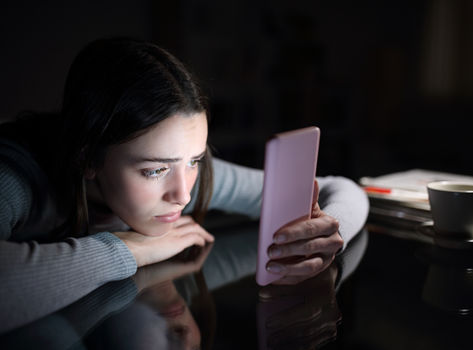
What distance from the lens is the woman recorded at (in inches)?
23.9

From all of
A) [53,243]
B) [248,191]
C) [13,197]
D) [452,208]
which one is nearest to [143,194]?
[53,243]

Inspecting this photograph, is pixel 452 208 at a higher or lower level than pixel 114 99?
lower

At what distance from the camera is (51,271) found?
0.58 metres

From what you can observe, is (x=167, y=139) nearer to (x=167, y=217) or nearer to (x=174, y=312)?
(x=167, y=217)

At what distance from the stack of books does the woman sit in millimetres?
105

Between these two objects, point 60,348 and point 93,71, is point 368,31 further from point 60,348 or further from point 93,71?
point 60,348

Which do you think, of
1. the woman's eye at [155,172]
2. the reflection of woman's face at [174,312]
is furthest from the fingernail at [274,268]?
the woman's eye at [155,172]

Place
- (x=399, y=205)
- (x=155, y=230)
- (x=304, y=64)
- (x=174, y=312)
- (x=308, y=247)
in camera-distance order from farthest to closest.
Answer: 1. (x=304, y=64)
2. (x=399, y=205)
3. (x=155, y=230)
4. (x=308, y=247)
5. (x=174, y=312)

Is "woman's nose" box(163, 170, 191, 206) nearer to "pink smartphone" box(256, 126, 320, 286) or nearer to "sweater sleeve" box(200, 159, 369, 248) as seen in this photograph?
"pink smartphone" box(256, 126, 320, 286)

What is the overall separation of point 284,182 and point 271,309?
16cm

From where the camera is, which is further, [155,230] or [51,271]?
[155,230]

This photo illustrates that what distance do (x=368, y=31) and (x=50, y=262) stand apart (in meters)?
5.03

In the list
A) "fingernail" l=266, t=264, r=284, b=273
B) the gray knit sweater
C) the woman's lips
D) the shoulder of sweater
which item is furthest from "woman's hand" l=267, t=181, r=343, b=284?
the shoulder of sweater

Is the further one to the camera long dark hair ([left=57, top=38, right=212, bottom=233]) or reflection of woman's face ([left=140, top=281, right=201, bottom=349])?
long dark hair ([left=57, top=38, right=212, bottom=233])
